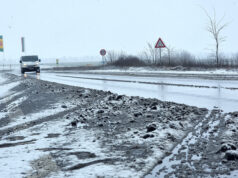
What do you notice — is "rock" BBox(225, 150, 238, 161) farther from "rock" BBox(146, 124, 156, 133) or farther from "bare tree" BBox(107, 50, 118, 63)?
"bare tree" BBox(107, 50, 118, 63)

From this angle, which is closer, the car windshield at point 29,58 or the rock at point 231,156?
the rock at point 231,156

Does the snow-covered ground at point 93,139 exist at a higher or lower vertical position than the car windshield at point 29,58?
lower

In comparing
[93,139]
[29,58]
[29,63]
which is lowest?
[93,139]

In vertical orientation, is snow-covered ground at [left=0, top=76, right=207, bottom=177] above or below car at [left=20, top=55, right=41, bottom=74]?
below

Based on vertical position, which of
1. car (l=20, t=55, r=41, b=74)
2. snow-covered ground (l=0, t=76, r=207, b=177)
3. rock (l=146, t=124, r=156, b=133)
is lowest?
snow-covered ground (l=0, t=76, r=207, b=177)

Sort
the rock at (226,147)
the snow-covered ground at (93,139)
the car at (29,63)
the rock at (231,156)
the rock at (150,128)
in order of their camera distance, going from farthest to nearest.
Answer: the car at (29,63), the rock at (150,128), the rock at (226,147), the rock at (231,156), the snow-covered ground at (93,139)

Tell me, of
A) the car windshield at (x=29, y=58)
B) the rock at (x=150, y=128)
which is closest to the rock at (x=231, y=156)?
the rock at (x=150, y=128)

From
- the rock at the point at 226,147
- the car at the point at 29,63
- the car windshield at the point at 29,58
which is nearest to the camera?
the rock at the point at 226,147

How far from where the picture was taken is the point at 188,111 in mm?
6879

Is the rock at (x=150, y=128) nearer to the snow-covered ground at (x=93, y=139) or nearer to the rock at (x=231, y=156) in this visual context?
the snow-covered ground at (x=93, y=139)

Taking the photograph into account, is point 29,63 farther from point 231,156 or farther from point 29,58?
point 231,156

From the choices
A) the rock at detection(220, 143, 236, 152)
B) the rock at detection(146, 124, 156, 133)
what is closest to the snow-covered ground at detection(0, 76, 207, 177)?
the rock at detection(146, 124, 156, 133)

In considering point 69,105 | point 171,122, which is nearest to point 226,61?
point 69,105

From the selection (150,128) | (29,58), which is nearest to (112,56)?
(29,58)
